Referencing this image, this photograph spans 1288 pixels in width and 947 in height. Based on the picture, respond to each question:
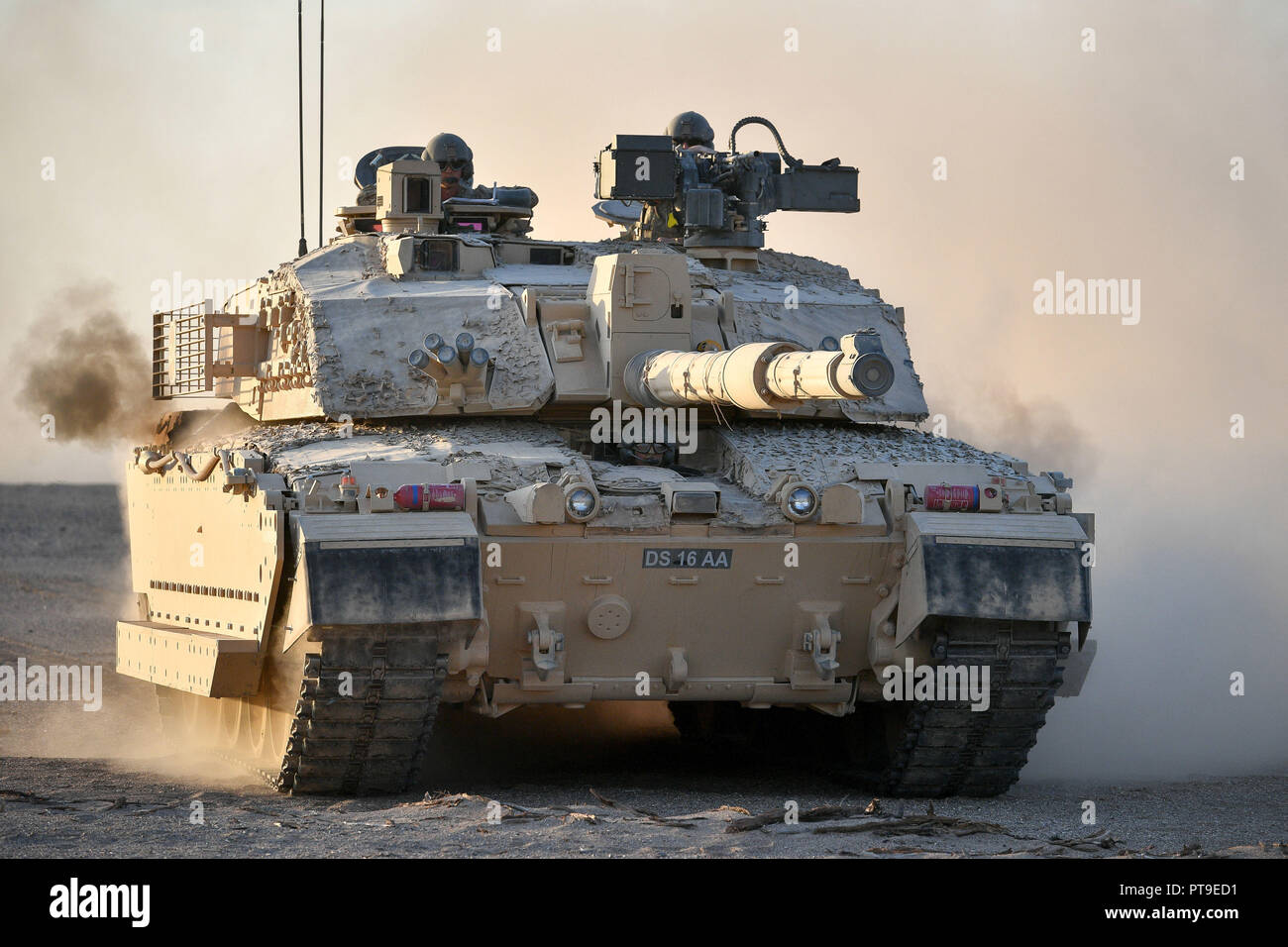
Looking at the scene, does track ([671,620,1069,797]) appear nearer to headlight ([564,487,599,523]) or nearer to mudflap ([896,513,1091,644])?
mudflap ([896,513,1091,644])

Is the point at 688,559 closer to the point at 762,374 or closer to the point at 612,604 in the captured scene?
the point at 612,604

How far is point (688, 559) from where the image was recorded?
1271 centimetres

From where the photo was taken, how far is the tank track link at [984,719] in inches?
505

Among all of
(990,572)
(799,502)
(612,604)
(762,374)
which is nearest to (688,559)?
(612,604)

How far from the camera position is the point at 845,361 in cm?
1110

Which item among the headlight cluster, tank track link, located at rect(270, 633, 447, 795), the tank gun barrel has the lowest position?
tank track link, located at rect(270, 633, 447, 795)

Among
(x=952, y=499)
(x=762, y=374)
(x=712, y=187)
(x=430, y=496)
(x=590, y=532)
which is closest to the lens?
(x=762, y=374)

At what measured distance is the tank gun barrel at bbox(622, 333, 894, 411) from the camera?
36.4ft

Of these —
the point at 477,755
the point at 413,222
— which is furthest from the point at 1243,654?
the point at 413,222

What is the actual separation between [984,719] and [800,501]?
71.0 inches

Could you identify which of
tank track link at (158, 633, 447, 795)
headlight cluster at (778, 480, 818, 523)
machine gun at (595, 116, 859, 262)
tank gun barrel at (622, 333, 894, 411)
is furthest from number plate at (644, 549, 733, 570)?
machine gun at (595, 116, 859, 262)

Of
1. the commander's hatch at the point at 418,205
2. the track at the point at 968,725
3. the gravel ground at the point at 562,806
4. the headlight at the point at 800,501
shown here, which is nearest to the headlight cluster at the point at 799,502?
the headlight at the point at 800,501

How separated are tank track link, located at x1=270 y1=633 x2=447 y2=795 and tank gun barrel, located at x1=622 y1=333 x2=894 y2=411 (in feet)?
7.48
